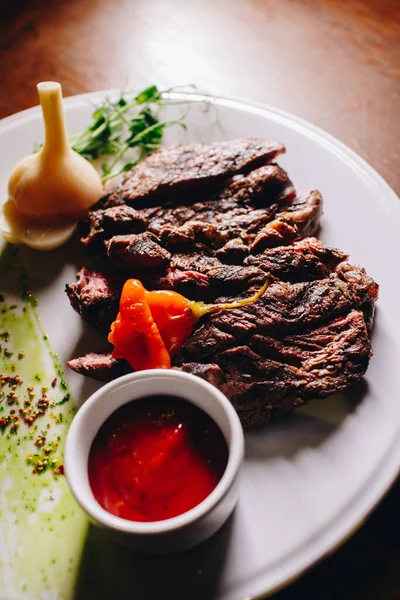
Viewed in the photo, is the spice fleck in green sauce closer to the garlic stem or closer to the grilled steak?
the grilled steak

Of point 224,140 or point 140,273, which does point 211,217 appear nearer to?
point 140,273

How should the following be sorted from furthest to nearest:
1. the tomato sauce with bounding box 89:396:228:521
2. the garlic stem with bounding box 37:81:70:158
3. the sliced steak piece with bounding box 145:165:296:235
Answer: the garlic stem with bounding box 37:81:70:158 < the sliced steak piece with bounding box 145:165:296:235 < the tomato sauce with bounding box 89:396:228:521

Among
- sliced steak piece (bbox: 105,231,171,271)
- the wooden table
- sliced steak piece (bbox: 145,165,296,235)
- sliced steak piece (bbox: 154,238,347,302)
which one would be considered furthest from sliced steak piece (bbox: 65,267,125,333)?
the wooden table

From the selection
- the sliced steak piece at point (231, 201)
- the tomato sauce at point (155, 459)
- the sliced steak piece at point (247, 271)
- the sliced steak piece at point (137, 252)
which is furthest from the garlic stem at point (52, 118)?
the tomato sauce at point (155, 459)

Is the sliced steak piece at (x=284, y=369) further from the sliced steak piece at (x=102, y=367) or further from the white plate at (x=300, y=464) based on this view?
the sliced steak piece at (x=102, y=367)

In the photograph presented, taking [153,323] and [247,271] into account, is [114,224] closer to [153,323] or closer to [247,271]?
[153,323]

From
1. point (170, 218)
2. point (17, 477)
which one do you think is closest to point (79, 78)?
point (170, 218)

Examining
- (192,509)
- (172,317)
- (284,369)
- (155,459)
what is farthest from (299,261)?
(192,509)
